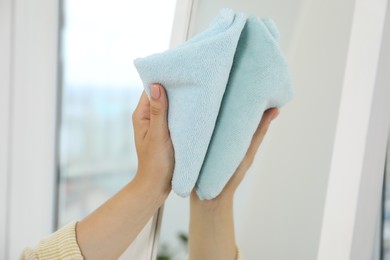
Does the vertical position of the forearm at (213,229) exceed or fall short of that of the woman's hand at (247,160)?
it falls short

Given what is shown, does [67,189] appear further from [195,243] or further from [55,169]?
[195,243]

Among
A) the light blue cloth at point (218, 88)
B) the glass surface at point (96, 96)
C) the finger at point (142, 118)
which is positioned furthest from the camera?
the glass surface at point (96, 96)

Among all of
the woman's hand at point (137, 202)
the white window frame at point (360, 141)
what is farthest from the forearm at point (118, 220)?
the white window frame at point (360, 141)

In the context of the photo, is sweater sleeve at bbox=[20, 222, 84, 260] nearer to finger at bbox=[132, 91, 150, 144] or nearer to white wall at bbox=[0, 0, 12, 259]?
finger at bbox=[132, 91, 150, 144]

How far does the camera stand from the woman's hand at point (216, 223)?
21.8 inches

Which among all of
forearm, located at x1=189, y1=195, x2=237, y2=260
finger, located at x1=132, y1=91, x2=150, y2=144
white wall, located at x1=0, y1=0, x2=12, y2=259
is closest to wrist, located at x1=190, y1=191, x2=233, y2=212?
forearm, located at x1=189, y1=195, x2=237, y2=260

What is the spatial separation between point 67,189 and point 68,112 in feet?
0.67

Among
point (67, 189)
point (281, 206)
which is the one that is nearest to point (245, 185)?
point (281, 206)

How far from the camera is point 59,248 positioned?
0.55 m

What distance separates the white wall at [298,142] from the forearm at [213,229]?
20 mm

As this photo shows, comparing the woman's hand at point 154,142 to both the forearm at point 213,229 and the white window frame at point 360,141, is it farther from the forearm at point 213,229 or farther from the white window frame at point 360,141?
the white window frame at point 360,141

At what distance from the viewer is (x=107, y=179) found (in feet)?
2.91

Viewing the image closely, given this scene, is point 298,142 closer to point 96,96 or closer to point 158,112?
point 158,112

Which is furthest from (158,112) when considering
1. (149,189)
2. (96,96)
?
(96,96)
